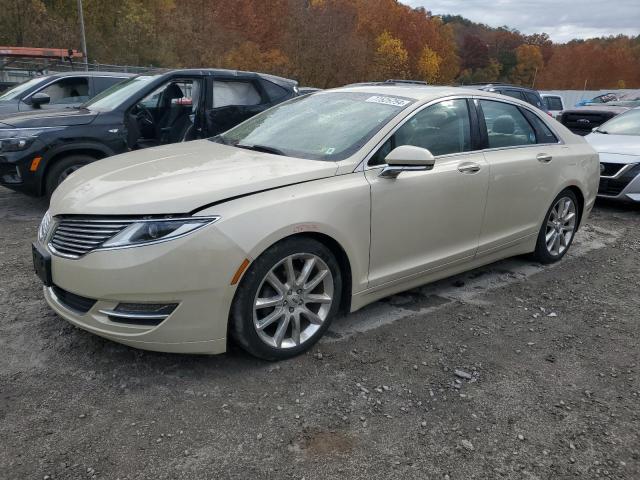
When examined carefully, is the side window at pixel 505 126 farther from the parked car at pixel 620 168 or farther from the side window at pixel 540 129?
the parked car at pixel 620 168

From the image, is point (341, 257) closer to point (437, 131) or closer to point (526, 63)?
point (437, 131)

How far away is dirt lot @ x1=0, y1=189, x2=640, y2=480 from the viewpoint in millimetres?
2357

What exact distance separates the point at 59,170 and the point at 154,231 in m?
4.01

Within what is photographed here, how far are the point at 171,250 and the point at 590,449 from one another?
2218 mm

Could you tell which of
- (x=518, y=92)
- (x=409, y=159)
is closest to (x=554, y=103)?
(x=518, y=92)

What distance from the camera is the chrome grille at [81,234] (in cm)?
270

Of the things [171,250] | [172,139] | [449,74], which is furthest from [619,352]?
[449,74]

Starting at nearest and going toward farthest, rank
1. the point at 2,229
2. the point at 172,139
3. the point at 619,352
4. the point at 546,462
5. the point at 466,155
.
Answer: the point at 546,462
the point at 619,352
the point at 466,155
the point at 2,229
the point at 172,139

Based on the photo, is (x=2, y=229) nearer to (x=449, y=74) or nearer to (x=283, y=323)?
(x=283, y=323)

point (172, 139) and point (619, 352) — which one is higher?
point (172, 139)

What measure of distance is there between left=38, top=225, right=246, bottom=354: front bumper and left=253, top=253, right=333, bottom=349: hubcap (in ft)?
0.83

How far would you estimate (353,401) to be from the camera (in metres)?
2.80

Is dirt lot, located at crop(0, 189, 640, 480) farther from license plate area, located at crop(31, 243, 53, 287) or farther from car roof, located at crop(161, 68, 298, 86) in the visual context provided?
car roof, located at crop(161, 68, 298, 86)

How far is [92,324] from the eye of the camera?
2793 mm
